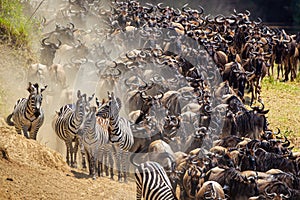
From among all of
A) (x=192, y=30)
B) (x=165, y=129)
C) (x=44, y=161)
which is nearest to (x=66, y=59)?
(x=192, y=30)

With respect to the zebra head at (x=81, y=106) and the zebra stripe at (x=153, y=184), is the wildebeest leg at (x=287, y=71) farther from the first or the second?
the zebra stripe at (x=153, y=184)

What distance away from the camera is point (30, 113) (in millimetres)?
14266

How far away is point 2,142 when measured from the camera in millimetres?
12977

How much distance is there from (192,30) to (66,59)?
5414 mm

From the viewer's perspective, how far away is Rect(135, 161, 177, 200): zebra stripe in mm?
11234

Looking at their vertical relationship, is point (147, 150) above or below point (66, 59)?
below

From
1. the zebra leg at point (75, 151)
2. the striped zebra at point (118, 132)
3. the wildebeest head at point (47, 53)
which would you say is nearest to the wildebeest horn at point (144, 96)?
A: the striped zebra at point (118, 132)

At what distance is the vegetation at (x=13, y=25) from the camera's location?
767 inches

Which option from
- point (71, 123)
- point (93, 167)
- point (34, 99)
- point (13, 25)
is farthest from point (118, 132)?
point (13, 25)

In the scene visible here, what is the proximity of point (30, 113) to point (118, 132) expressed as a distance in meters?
1.81

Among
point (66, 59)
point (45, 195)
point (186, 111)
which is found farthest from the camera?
point (66, 59)

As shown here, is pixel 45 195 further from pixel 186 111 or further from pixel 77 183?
pixel 186 111

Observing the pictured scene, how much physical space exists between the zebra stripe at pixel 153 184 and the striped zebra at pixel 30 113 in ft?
11.4

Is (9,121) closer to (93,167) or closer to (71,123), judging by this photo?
(71,123)
